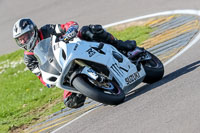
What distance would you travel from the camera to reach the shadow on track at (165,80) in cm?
714

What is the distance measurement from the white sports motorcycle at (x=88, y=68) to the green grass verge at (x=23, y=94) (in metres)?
1.93

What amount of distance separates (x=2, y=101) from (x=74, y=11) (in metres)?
5.58

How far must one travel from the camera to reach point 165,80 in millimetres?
7336

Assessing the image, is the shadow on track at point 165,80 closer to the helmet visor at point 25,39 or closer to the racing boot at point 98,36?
the racing boot at point 98,36

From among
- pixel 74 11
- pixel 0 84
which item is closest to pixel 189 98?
pixel 0 84

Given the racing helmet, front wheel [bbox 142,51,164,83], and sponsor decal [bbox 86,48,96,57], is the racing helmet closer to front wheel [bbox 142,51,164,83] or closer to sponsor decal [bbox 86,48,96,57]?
sponsor decal [bbox 86,48,96,57]

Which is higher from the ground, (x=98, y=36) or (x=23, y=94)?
(x=98, y=36)

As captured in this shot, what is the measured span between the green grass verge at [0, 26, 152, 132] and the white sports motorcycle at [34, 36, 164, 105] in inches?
75.8

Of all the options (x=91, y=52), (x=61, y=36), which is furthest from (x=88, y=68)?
(x=61, y=36)

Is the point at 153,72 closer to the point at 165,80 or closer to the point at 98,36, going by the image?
the point at 165,80

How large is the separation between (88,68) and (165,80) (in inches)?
63.1

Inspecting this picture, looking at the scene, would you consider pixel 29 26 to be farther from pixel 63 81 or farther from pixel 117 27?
pixel 117 27

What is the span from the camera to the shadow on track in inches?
281

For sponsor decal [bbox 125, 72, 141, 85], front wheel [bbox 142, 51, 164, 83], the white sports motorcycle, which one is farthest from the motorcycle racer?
sponsor decal [bbox 125, 72, 141, 85]
